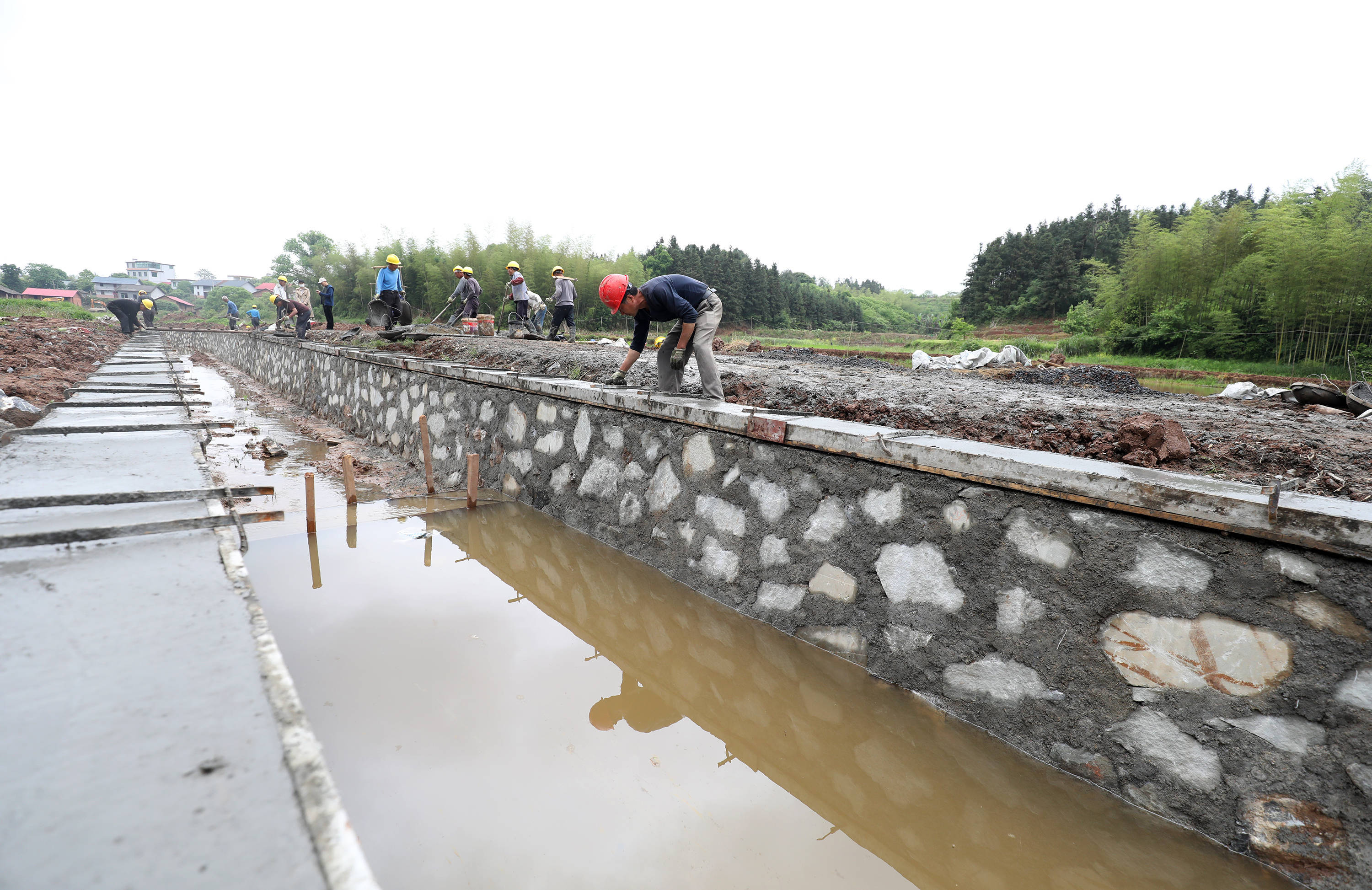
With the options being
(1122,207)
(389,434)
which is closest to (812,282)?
(1122,207)

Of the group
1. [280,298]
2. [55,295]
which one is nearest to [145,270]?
[55,295]

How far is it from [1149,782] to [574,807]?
1.73m

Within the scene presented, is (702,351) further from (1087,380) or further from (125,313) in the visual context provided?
(125,313)

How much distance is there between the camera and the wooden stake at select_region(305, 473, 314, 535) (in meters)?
3.95

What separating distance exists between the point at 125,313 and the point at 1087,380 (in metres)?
32.3

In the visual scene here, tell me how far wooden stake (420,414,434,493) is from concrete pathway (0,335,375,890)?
292cm

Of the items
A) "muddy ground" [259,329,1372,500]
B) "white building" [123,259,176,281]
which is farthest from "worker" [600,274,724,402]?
"white building" [123,259,176,281]

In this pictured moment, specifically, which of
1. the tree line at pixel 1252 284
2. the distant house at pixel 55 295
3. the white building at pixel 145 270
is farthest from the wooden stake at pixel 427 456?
the white building at pixel 145 270

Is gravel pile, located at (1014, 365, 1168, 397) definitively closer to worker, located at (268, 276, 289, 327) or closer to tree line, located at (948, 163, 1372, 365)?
tree line, located at (948, 163, 1372, 365)

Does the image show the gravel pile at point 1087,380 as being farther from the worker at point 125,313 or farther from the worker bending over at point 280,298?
the worker at point 125,313

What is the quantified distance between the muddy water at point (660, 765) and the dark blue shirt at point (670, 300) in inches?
64.5

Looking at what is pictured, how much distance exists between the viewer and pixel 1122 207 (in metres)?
48.9

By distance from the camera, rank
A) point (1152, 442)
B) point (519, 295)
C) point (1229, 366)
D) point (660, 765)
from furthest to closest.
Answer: point (1229, 366) < point (519, 295) < point (1152, 442) < point (660, 765)

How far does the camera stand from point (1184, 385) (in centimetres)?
1160
